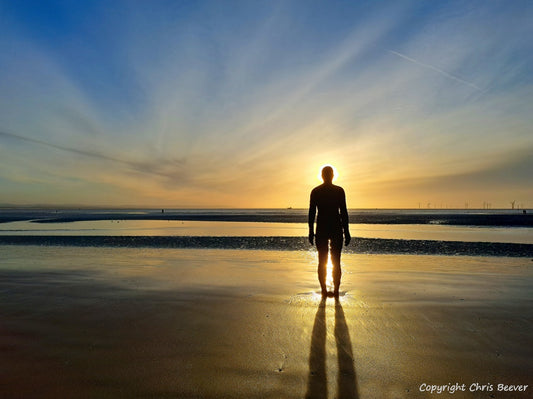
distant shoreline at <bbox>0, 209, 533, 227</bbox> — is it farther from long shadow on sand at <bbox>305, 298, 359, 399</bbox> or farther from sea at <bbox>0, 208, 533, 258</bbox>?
long shadow on sand at <bbox>305, 298, 359, 399</bbox>

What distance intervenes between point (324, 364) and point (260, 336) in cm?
120

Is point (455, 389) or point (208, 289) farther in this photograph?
point (208, 289)

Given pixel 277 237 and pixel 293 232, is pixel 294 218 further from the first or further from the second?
pixel 277 237

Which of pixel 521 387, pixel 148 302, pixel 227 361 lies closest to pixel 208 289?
Answer: pixel 148 302

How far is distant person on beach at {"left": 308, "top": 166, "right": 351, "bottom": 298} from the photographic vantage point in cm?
734

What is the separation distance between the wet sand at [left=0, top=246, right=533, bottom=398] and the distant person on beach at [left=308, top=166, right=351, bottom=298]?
95 cm

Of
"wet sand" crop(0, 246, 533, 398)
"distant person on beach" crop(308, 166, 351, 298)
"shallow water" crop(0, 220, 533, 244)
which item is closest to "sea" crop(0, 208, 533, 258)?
"shallow water" crop(0, 220, 533, 244)

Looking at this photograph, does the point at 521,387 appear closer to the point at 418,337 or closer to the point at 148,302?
the point at 418,337

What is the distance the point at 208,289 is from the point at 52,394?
4.65 metres

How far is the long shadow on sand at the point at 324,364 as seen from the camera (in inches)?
124

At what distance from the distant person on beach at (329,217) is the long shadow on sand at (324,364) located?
2.02 metres

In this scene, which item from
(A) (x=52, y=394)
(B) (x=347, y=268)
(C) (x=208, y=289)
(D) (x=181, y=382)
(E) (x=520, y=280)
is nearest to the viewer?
(A) (x=52, y=394)

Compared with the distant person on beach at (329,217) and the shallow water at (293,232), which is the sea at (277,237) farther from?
the distant person on beach at (329,217)

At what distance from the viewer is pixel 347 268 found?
1086 centimetres
